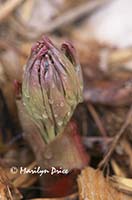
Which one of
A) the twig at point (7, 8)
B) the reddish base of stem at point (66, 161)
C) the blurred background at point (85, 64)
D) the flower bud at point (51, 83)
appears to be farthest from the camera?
the twig at point (7, 8)

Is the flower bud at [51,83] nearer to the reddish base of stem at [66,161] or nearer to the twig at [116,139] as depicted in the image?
the reddish base of stem at [66,161]

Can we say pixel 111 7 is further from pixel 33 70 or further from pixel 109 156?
pixel 33 70

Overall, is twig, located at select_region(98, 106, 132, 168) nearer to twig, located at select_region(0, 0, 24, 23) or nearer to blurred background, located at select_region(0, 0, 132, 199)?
blurred background, located at select_region(0, 0, 132, 199)

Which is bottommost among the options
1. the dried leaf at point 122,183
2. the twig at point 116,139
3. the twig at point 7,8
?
the dried leaf at point 122,183

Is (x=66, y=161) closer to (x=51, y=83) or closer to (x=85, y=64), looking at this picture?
(x=51, y=83)

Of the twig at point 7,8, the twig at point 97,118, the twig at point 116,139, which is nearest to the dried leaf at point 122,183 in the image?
the twig at point 116,139

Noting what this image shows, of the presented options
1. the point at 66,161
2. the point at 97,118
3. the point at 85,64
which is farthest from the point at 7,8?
the point at 66,161

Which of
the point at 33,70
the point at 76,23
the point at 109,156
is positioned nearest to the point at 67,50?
the point at 33,70

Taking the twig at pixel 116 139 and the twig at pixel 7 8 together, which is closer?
the twig at pixel 116 139

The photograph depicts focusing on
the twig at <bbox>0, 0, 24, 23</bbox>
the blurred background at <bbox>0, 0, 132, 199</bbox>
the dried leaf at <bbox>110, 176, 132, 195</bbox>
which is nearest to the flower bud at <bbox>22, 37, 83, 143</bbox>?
the blurred background at <bbox>0, 0, 132, 199</bbox>
